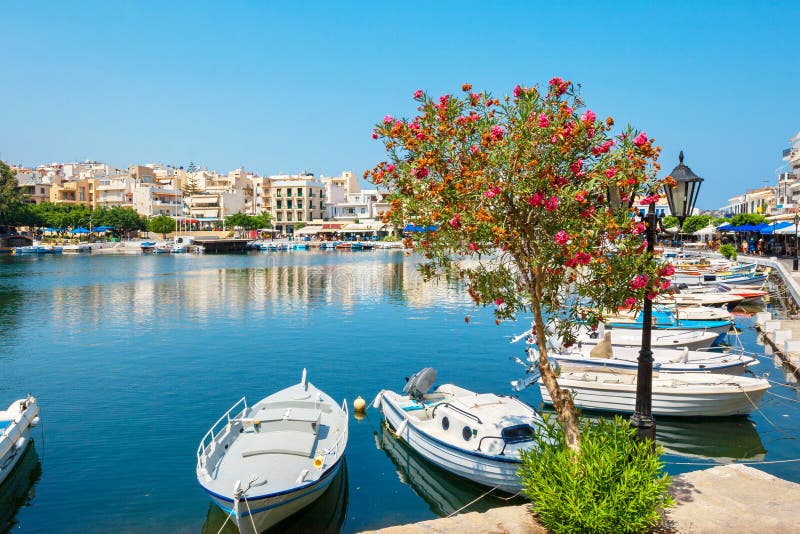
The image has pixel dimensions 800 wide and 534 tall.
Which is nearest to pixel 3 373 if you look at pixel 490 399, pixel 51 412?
pixel 51 412

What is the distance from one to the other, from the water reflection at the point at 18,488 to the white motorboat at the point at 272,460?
13.9 feet

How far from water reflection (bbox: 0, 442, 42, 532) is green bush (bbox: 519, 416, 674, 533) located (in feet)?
35.0

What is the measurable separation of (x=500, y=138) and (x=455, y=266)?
2100 millimetres

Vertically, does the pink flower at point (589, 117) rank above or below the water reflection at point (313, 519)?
above

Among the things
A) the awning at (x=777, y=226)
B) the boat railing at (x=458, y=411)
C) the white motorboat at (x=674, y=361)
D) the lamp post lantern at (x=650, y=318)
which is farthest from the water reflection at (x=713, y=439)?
the awning at (x=777, y=226)

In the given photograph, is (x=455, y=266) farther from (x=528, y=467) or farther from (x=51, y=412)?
(x=51, y=412)

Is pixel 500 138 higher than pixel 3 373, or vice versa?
pixel 500 138

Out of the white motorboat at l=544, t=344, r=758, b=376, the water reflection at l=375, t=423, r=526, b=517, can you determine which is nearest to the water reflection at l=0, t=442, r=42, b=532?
Result: the water reflection at l=375, t=423, r=526, b=517

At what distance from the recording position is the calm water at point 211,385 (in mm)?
12727

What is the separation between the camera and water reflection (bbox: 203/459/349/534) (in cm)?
1131

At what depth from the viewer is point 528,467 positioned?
805cm

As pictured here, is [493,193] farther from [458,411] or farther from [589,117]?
[458,411]

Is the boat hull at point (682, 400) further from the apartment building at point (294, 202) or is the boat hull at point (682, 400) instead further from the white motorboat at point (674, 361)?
the apartment building at point (294, 202)

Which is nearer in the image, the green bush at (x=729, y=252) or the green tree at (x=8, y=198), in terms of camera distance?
the green bush at (x=729, y=252)
